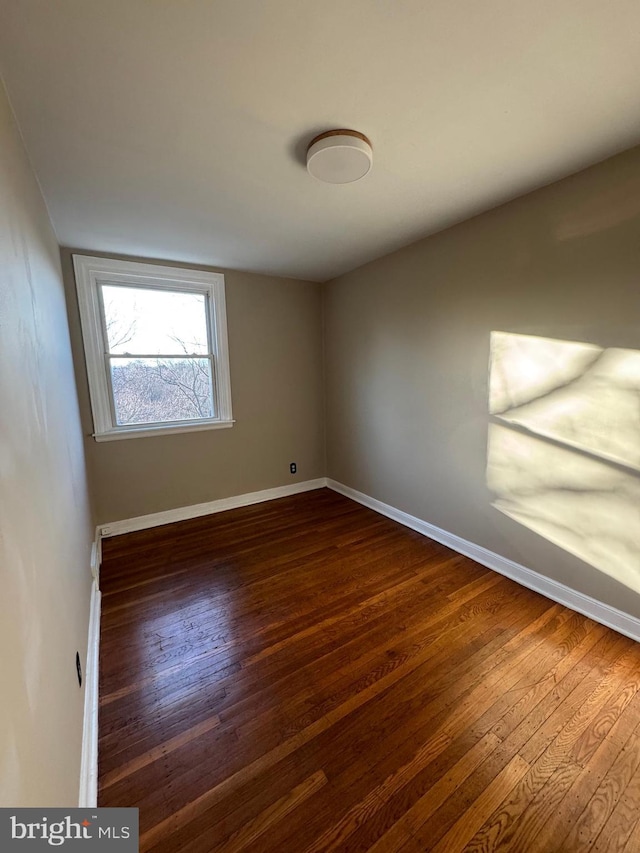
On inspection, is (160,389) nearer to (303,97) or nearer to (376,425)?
(376,425)

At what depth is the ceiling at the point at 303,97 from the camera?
1.00 metres

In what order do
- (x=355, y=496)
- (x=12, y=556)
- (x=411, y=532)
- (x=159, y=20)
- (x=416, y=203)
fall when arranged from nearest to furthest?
(x=12, y=556) < (x=159, y=20) < (x=416, y=203) < (x=411, y=532) < (x=355, y=496)

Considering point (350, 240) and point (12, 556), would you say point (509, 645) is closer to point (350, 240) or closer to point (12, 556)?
point (12, 556)

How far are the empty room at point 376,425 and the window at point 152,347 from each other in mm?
27

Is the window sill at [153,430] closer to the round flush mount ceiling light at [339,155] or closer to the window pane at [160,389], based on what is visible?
the window pane at [160,389]

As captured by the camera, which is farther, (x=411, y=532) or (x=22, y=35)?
(x=411, y=532)

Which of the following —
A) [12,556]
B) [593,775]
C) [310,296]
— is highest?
[310,296]

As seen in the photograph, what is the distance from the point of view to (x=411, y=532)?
3.00 metres

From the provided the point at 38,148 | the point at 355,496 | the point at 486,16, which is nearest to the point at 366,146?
the point at 486,16

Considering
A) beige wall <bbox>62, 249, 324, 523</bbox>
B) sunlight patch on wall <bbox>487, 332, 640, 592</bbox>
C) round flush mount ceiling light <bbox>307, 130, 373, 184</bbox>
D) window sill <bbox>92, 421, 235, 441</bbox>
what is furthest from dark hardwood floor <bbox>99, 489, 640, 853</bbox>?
round flush mount ceiling light <bbox>307, 130, 373, 184</bbox>

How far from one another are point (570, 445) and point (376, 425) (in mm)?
1669

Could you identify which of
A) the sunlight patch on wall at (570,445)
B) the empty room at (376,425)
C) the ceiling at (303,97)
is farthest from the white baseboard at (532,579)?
the ceiling at (303,97)

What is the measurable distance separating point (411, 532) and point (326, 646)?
146cm

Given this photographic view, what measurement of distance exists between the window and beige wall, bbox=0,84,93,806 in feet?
4.13
